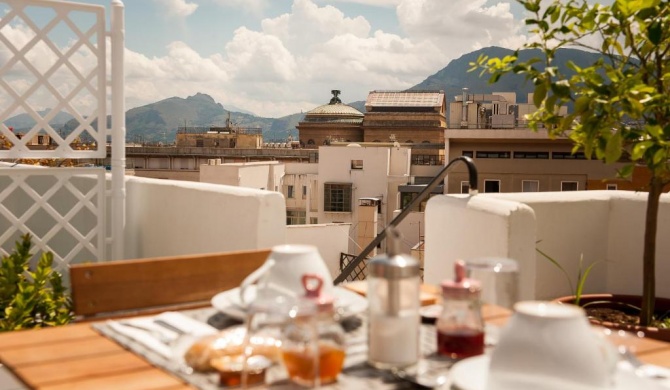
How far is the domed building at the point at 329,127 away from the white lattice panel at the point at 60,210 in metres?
60.0

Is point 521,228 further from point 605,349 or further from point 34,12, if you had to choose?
point 34,12

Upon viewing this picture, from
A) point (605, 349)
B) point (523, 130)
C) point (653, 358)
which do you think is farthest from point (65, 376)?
point (523, 130)

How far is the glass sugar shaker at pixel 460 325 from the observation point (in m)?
1.20

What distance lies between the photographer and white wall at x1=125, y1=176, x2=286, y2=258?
317cm

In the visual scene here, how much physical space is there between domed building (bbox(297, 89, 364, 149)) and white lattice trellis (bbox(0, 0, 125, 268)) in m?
60.7

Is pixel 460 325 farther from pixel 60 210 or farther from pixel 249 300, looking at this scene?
pixel 60 210

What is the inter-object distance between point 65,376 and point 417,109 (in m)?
63.6

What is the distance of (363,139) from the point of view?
66.5 meters

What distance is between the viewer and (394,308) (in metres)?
1.14

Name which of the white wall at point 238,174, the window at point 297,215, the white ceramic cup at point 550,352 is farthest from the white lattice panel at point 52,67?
the window at point 297,215

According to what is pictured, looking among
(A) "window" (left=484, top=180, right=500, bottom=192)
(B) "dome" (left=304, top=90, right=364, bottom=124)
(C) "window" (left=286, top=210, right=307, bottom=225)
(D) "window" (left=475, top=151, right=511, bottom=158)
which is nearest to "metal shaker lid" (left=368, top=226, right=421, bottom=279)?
(A) "window" (left=484, top=180, right=500, bottom=192)

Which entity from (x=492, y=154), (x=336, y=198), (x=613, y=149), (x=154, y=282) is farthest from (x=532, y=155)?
(x=154, y=282)

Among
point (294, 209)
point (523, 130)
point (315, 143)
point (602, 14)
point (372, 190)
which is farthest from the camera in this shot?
point (315, 143)

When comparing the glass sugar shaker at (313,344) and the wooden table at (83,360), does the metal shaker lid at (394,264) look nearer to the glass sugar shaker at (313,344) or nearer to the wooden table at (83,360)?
the glass sugar shaker at (313,344)
